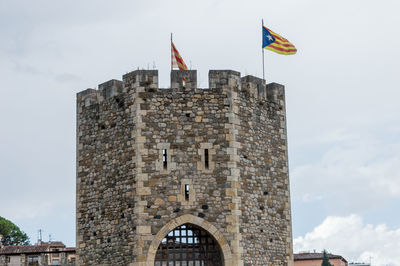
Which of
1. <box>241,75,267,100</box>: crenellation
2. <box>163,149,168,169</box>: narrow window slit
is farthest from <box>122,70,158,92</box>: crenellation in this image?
<box>241,75,267,100</box>: crenellation

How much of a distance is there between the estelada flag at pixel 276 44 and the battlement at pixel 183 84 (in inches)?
48.6

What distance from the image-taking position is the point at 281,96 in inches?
928

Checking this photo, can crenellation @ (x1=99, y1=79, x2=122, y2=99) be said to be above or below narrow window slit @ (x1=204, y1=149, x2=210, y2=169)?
above

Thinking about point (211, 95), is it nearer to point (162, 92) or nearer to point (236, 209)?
point (162, 92)

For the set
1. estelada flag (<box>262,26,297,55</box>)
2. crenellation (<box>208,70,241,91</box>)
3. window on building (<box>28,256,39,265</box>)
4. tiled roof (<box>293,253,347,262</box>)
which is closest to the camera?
crenellation (<box>208,70,241,91</box>)

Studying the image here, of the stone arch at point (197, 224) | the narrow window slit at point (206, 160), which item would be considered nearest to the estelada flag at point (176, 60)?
the narrow window slit at point (206, 160)

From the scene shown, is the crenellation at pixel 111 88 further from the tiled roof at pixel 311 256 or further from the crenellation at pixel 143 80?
the tiled roof at pixel 311 256

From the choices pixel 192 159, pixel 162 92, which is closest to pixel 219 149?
pixel 192 159

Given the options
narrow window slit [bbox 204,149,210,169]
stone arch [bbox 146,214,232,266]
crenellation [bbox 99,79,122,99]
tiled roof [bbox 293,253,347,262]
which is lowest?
tiled roof [bbox 293,253,347,262]

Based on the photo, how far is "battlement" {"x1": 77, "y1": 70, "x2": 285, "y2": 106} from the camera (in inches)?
846

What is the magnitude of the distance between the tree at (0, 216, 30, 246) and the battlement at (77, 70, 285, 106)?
47.9 meters

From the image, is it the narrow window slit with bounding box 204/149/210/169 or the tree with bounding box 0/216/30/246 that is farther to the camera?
the tree with bounding box 0/216/30/246

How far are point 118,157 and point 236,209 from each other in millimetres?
3819

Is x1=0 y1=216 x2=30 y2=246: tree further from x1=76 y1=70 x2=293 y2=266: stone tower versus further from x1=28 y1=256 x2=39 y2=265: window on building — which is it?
x1=76 y1=70 x2=293 y2=266: stone tower
